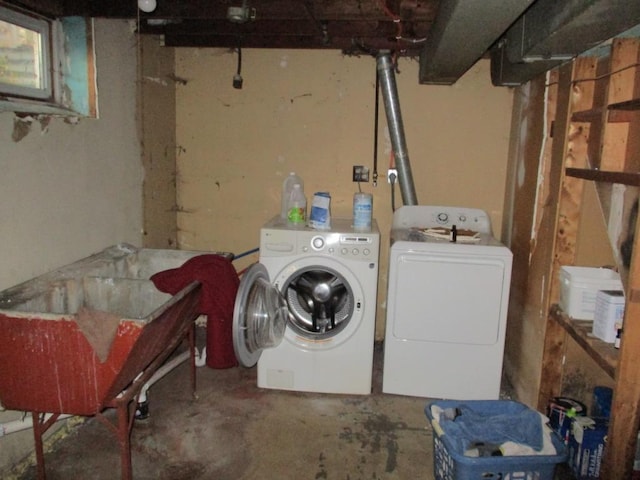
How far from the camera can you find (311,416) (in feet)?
8.36

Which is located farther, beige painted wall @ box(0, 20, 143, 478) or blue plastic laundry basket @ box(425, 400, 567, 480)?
beige painted wall @ box(0, 20, 143, 478)

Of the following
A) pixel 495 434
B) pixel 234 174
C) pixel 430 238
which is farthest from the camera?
pixel 234 174

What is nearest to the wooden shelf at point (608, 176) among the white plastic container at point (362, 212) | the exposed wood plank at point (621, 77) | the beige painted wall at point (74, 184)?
the exposed wood plank at point (621, 77)

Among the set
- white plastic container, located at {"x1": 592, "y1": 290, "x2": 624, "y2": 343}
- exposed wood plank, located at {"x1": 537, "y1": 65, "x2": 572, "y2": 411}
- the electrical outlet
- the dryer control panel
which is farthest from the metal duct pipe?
white plastic container, located at {"x1": 592, "y1": 290, "x2": 624, "y2": 343}

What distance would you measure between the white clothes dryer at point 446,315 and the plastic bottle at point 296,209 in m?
0.58

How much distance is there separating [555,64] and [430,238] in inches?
41.7

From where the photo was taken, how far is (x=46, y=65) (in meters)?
2.21

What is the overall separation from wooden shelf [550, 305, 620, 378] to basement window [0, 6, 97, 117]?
95.9 inches

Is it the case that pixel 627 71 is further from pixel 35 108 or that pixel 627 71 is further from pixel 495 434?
pixel 35 108

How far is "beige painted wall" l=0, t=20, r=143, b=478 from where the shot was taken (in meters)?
1.94

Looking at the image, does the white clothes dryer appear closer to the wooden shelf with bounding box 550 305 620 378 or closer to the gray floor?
the gray floor

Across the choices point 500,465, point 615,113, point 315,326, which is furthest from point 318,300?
point 615,113

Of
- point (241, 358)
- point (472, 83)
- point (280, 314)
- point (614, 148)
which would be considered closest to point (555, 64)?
point (614, 148)

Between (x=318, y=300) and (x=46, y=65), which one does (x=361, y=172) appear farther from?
(x=46, y=65)
